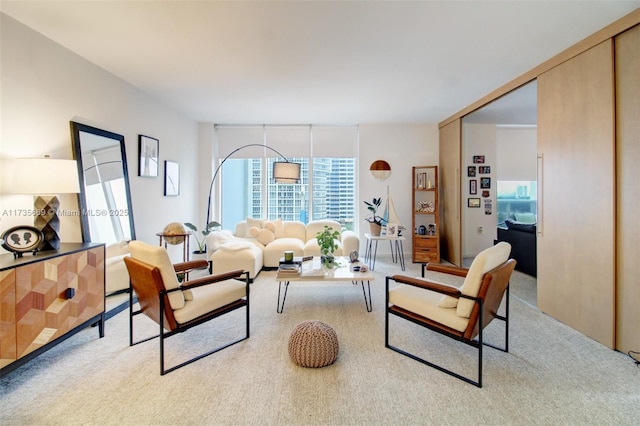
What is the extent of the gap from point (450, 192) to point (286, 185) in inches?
127

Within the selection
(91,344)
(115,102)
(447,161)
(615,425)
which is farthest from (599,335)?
(115,102)

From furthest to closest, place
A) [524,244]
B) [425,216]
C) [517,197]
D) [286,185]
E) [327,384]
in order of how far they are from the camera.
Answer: [517,197] < [286,185] < [425,216] < [524,244] < [327,384]

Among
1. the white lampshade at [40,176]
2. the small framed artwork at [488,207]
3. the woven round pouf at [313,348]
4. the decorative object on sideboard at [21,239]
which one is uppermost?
the white lampshade at [40,176]

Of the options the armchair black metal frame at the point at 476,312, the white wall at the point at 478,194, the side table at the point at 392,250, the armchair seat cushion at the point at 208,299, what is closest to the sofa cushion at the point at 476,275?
the armchair black metal frame at the point at 476,312

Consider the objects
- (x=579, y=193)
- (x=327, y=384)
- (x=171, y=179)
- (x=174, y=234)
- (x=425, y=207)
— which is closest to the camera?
(x=327, y=384)

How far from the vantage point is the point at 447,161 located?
557 centimetres

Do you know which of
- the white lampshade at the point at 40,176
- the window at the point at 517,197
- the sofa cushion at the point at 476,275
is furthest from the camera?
the window at the point at 517,197

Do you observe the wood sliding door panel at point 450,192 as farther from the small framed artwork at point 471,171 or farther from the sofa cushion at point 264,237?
the sofa cushion at point 264,237

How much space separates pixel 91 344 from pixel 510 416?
124 inches

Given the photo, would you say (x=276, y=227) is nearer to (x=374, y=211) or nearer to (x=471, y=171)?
(x=374, y=211)

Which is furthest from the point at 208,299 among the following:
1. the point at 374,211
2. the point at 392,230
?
the point at 374,211

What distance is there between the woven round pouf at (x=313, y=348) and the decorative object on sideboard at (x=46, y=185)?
2111 mm

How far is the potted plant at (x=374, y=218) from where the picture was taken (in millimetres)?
5270

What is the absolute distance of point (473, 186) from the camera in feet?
19.9
